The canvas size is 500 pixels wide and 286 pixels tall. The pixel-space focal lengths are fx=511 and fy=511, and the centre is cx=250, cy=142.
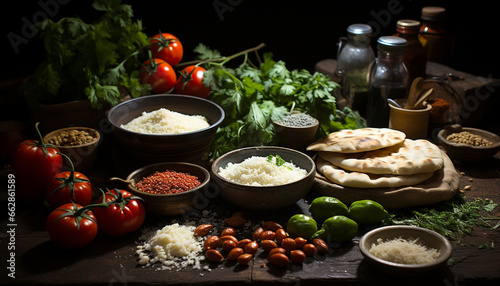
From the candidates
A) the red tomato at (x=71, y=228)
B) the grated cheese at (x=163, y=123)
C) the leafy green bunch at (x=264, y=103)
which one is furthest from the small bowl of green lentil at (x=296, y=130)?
the red tomato at (x=71, y=228)

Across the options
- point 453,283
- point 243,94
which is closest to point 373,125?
point 243,94

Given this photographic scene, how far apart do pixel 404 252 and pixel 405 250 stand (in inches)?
0.8

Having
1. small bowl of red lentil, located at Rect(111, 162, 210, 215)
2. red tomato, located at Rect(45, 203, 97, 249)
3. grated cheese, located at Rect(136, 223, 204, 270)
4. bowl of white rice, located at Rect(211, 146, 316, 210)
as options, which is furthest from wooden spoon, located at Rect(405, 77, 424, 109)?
red tomato, located at Rect(45, 203, 97, 249)

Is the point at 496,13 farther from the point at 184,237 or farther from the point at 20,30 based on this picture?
the point at 20,30

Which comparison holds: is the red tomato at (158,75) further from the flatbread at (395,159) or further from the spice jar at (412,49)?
the spice jar at (412,49)

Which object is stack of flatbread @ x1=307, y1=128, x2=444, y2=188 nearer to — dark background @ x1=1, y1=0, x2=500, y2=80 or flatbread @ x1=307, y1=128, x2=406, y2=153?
flatbread @ x1=307, y1=128, x2=406, y2=153

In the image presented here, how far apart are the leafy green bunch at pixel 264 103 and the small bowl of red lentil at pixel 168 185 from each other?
1.21 feet

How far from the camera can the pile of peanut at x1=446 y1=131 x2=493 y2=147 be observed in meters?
3.08

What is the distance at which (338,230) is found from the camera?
91.4 inches

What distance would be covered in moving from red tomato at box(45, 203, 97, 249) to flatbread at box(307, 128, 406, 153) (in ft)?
4.17

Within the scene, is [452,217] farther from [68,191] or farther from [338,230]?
[68,191]

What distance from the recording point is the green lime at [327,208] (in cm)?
247

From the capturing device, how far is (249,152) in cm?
289

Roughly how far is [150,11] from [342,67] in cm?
166
